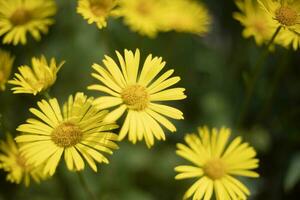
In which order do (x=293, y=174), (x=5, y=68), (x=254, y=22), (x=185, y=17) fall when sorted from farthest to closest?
(x=185, y=17) → (x=254, y=22) → (x=293, y=174) → (x=5, y=68)

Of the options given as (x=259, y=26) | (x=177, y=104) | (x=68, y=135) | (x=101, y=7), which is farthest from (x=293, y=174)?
(x=101, y=7)

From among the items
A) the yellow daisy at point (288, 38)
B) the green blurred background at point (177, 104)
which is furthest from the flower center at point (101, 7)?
the yellow daisy at point (288, 38)

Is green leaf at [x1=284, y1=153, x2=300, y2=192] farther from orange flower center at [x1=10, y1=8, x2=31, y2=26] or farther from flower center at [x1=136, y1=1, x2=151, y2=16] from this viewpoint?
orange flower center at [x1=10, y1=8, x2=31, y2=26]

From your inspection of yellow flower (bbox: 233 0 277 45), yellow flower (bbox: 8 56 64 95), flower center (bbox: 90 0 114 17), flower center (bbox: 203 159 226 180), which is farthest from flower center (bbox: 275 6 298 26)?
yellow flower (bbox: 8 56 64 95)

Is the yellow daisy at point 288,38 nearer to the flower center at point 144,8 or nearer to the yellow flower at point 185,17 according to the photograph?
the yellow flower at point 185,17

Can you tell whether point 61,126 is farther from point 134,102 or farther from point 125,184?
point 125,184

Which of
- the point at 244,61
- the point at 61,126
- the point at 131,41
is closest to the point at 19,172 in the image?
the point at 61,126

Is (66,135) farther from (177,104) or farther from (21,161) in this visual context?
(177,104)
